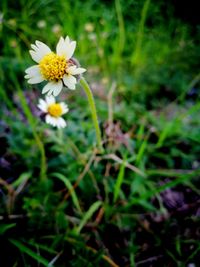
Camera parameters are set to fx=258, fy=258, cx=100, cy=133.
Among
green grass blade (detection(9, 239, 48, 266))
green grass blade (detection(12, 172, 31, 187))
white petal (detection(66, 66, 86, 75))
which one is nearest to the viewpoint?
white petal (detection(66, 66, 86, 75))

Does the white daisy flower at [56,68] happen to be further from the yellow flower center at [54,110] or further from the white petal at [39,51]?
the yellow flower center at [54,110]

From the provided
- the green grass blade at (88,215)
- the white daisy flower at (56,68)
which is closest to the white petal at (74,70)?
the white daisy flower at (56,68)

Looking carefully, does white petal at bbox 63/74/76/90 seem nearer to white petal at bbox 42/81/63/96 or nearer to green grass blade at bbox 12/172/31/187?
white petal at bbox 42/81/63/96

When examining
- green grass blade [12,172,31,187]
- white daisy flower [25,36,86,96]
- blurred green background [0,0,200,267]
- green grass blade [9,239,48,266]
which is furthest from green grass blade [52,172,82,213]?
white daisy flower [25,36,86,96]

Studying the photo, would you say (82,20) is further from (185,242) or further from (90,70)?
(185,242)

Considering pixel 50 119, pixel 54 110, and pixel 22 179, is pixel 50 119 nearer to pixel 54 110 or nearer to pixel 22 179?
pixel 54 110

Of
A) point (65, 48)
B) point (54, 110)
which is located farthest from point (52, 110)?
point (65, 48)
